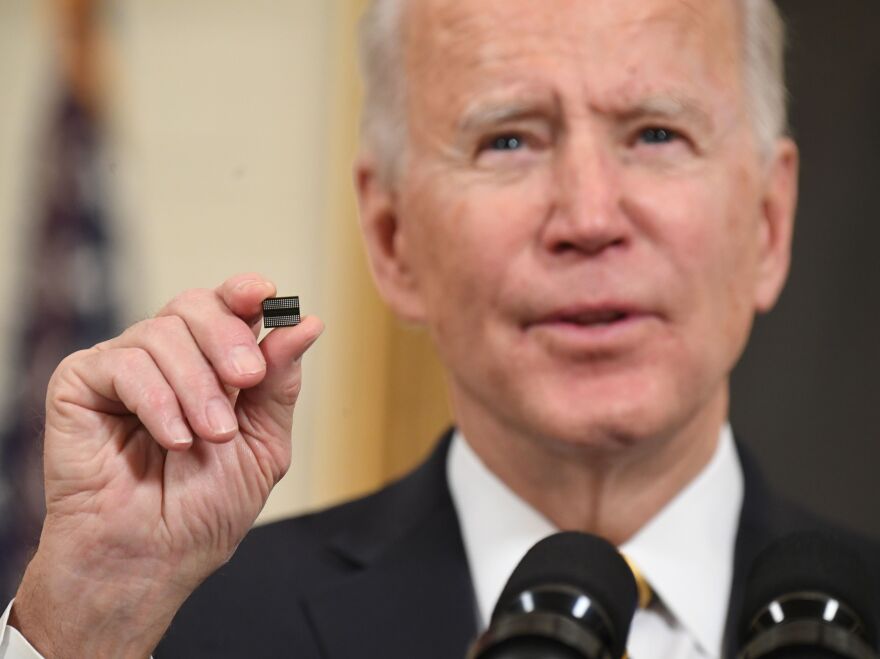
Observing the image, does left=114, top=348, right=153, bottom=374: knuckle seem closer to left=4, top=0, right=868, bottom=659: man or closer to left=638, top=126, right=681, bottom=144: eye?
left=4, top=0, right=868, bottom=659: man

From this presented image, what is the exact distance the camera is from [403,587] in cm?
142

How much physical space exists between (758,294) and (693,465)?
209 mm

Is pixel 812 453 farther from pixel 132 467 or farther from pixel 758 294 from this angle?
pixel 132 467

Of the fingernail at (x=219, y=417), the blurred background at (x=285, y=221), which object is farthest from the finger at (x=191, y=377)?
the blurred background at (x=285, y=221)

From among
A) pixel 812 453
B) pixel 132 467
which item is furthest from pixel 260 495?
pixel 812 453

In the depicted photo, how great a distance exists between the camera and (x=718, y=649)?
1.33 m

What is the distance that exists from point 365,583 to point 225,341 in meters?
0.53

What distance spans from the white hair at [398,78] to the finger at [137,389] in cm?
58

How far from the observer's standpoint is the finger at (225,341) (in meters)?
0.97

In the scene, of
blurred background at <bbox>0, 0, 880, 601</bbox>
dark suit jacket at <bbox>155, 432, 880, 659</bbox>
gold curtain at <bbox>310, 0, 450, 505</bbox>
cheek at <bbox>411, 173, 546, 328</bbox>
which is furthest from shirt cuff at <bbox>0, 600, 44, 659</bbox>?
gold curtain at <bbox>310, 0, 450, 505</bbox>

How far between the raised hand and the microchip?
10 cm

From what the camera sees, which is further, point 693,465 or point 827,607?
point 693,465

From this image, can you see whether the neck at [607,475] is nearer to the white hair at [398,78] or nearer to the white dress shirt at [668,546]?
the white dress shirt at [668,546]

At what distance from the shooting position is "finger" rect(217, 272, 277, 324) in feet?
3.21
